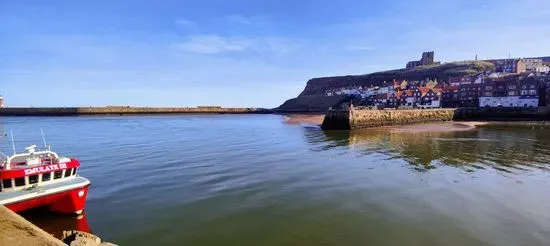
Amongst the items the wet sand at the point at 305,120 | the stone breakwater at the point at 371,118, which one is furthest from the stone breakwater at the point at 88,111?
the stone breakwater at the point at 371,118

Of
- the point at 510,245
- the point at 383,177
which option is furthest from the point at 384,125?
the point at 510,245

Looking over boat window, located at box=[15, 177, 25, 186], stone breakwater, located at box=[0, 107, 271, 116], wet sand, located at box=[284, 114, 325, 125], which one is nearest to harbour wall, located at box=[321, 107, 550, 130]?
wet sand, located at box=[284, 114, 325, 125]

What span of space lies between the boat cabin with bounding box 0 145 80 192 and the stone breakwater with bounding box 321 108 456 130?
49.7m

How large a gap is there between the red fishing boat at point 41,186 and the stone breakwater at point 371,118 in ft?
164

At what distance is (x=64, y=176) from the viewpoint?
1720 centimetres

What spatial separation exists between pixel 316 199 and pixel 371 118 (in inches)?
2072

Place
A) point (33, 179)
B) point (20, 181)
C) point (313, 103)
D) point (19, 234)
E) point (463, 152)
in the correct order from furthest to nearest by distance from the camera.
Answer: point (313, 103) < point (463, 152) < point (33, 179) < point (20, 181) < point (19, 234)

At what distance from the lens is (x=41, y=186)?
53.3 ft

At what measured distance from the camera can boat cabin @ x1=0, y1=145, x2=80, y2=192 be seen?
1557 centimetres

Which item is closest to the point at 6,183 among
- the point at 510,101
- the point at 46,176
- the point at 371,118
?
the point at 46,176

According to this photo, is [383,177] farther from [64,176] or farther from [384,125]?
[384,125]

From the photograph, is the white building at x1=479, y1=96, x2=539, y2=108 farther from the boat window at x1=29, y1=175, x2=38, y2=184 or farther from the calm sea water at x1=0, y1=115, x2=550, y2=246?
the boat window at x1=29, y1=175, x2=38, y2=184

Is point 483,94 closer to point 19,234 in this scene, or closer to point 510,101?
point 510,101

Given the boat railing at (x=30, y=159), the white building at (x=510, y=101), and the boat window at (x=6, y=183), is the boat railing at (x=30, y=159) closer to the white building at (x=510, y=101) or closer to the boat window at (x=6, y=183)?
the boat window at (x=6, y=183)
